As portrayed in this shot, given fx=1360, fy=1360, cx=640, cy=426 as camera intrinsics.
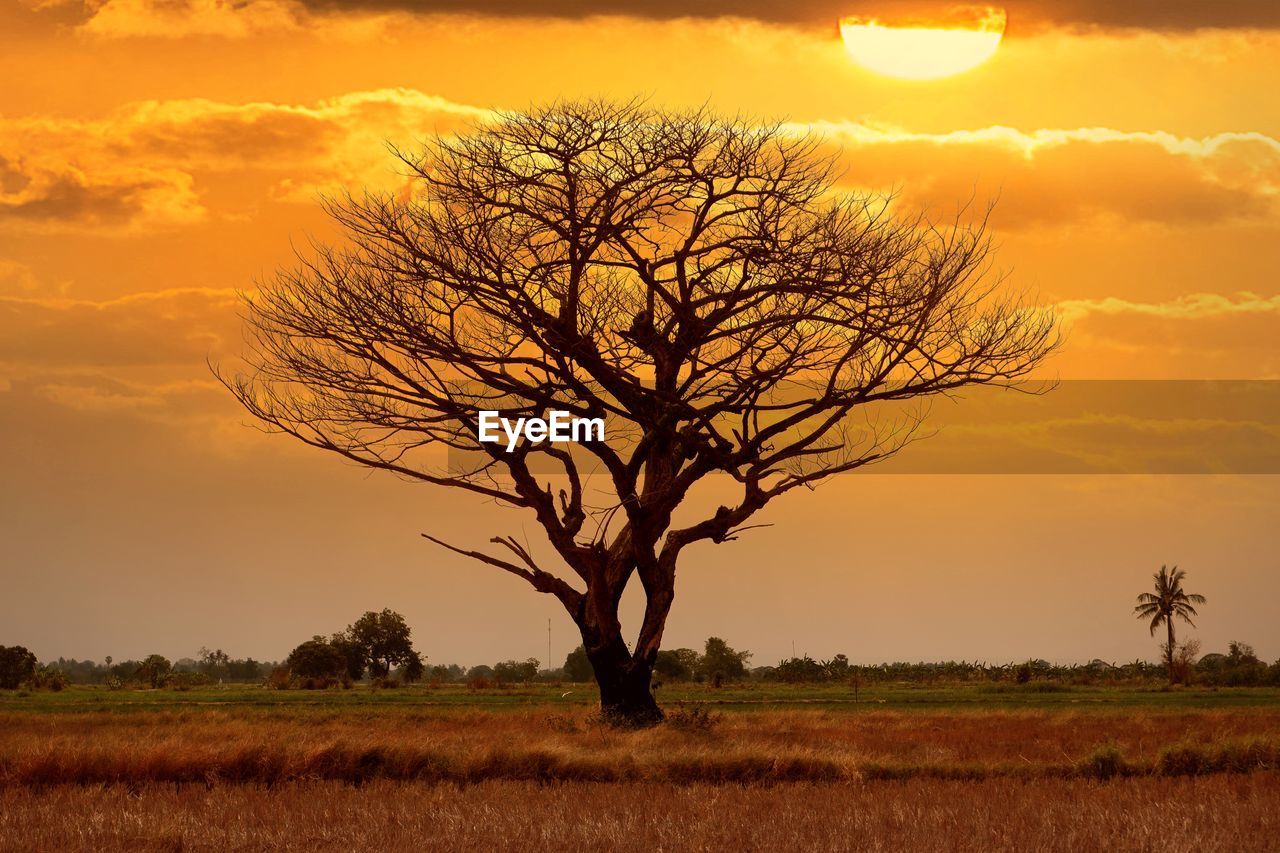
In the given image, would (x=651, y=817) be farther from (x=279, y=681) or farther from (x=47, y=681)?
(x=47, y=681)

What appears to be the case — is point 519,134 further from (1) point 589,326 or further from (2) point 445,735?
(2) point 445,735

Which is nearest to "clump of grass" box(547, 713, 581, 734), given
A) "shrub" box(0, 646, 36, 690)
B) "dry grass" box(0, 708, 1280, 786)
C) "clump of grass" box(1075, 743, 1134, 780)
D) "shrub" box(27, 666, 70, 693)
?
"dry grass" box(0, 708, 1280, 786)

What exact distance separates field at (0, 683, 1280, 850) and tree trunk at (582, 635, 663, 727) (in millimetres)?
1301

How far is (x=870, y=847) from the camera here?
44.5ft

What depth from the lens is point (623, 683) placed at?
29250 mm

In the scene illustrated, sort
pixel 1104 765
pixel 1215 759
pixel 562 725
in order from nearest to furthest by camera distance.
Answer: pixel 1104 765
pixel 1215 759
pixel 562 725

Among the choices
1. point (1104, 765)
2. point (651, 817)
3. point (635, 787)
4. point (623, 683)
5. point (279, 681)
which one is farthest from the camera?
point (279, 681)

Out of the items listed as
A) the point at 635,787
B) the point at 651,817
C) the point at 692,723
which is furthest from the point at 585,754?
the point at 692,723

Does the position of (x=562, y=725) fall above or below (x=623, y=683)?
below

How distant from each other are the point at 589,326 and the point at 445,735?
10.4 m

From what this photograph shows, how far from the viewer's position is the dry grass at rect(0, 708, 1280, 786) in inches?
765

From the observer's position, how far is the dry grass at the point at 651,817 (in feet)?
46.2

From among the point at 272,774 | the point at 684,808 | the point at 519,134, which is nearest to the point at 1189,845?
the point at 684,808

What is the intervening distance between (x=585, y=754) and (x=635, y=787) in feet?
7.67
